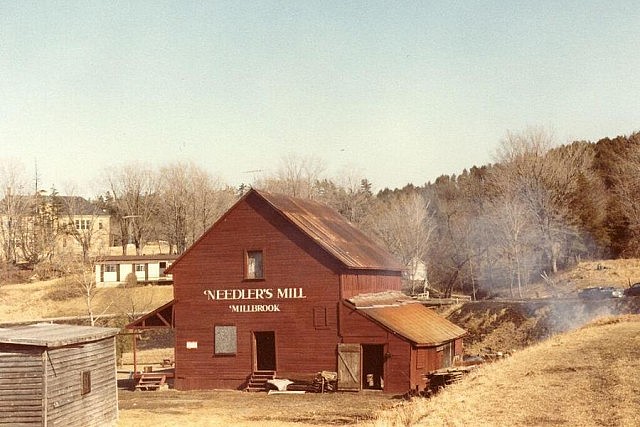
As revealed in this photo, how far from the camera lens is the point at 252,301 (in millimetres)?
36312

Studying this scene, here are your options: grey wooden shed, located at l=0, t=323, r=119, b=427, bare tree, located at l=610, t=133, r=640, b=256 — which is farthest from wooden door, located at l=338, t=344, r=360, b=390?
bare tree, located at l=610, t=133, r=640, b=256

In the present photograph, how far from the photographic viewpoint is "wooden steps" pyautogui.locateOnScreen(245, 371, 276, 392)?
3491 cm

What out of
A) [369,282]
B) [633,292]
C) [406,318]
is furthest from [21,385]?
[633,292]

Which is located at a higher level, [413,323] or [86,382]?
[413,323]

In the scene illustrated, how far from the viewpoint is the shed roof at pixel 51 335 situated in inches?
877

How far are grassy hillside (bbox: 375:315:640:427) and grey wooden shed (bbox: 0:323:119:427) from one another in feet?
33.3

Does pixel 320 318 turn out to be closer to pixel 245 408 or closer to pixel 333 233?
pixel 333 233

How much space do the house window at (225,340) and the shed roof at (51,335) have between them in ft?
33.2

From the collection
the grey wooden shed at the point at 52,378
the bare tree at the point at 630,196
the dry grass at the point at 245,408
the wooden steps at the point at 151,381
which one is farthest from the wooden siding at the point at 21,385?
the bare tree at the point at 630,196

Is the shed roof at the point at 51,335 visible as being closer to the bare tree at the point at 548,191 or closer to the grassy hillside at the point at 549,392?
the grassy hillside at the point at 549,392

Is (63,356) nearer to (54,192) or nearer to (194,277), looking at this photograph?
(194,277)

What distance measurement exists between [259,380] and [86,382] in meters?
11.9

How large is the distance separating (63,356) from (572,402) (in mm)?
16485

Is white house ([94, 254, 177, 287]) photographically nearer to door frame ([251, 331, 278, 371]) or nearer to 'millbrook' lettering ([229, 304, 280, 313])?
door frame ([251, 331, 278, 371])
